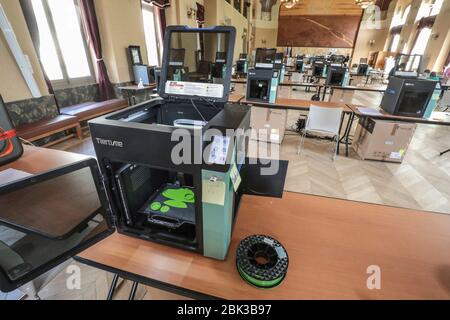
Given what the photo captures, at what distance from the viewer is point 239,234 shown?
850 mm

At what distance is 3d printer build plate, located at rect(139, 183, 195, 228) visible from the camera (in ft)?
2.75

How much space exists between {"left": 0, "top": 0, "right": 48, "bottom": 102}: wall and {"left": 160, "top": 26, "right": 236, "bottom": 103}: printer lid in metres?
3.06

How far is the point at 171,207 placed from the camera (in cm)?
90

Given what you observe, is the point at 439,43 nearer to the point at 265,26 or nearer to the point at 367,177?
the point at 367,177

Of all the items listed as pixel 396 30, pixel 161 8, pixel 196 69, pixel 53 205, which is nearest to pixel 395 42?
pixel 396 30

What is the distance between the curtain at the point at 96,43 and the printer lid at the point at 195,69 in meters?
4.02

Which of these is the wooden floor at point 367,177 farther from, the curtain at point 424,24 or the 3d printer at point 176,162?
the curtain at point 424,24

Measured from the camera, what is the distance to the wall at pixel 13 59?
2.73 metres

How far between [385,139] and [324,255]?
2840 mm

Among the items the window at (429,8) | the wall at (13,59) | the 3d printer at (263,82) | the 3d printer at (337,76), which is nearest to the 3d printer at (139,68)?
the wall at (13,59)

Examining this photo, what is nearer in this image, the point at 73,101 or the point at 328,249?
the point at 328,249
